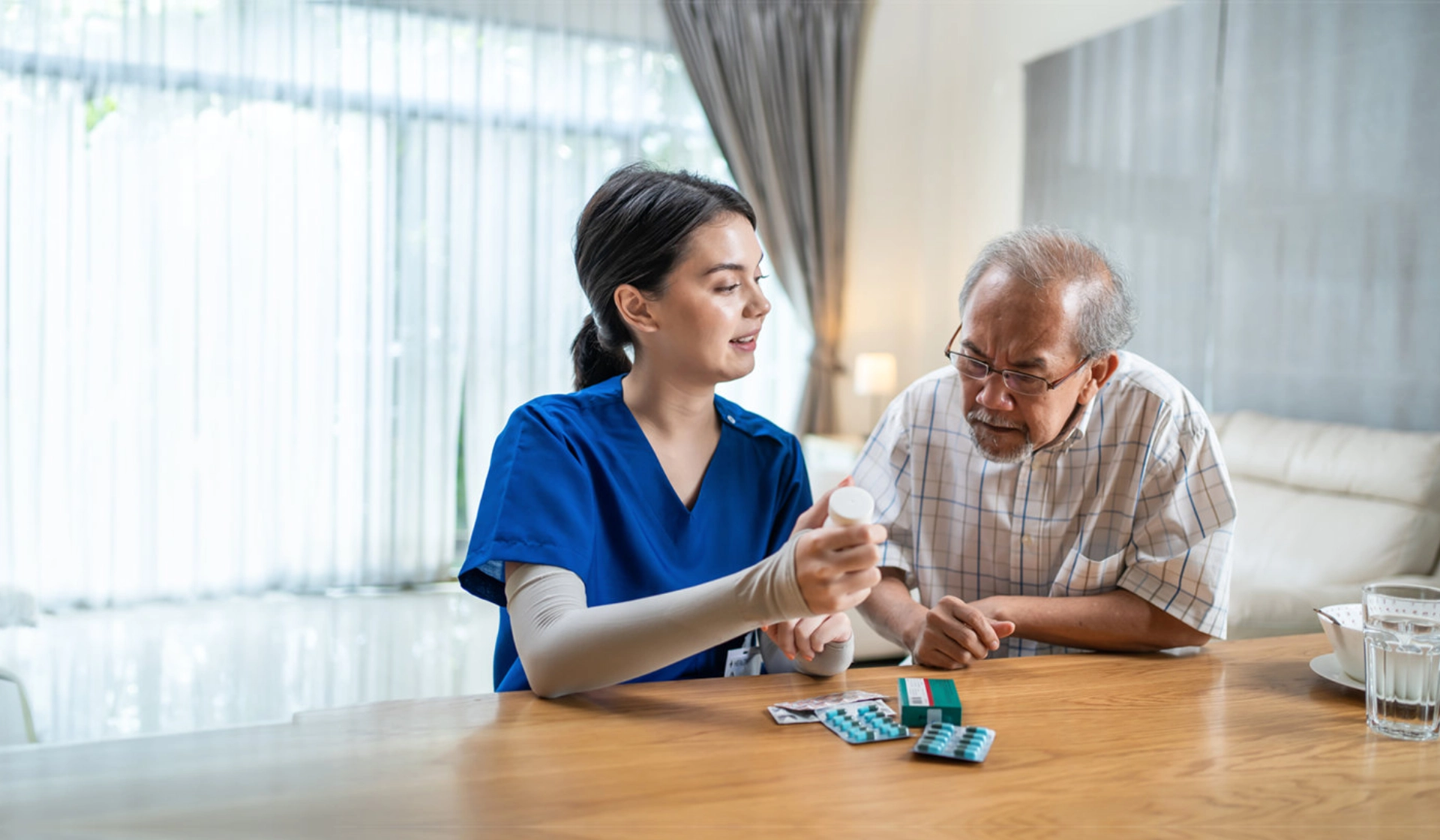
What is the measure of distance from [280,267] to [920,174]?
3.25m

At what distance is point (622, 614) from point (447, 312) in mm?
3611

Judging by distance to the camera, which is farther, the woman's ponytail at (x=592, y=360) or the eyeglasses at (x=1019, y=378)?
the woman's ponytail at (x=592, y=360)

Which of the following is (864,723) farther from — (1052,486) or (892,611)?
(1052,486)

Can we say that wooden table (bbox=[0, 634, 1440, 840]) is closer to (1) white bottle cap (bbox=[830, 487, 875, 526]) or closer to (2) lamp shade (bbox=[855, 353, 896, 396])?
(1) white bottle cap (bbox=[830, 487, 875, 526])

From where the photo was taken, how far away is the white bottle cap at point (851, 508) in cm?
92

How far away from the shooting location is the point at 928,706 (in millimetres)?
985

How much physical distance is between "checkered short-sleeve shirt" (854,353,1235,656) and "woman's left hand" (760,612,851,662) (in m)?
0.40

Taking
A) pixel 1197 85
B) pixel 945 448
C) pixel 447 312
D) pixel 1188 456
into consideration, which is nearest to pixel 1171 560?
pixel 1188 456

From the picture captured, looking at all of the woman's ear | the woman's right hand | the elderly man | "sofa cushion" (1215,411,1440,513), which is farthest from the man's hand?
"sofa cushion" (1215,411,1440,513)

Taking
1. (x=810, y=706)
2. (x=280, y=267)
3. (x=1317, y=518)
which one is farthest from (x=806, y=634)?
(x=280, y=267)

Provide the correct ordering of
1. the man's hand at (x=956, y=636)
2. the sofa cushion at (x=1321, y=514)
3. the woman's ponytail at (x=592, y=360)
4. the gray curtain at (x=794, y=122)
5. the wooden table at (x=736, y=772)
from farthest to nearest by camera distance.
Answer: the gray curtain at (x=794, y=122) < the sofa cushion at (x=1321, y=514) < the woman's ponytail at (x=592, y=360) < the man's hand at (x=956, y=636) < the wooden table at (x=736, y=772)

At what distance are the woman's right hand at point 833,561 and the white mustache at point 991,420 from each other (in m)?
0.55

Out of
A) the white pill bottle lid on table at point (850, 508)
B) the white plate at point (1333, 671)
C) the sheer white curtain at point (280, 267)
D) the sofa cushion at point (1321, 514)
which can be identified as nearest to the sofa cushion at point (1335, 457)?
the sofa cushion at point (1321, 514)

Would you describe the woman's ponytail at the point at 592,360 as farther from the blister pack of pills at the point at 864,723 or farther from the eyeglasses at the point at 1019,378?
the blister pack of pills at the point at 864,723
